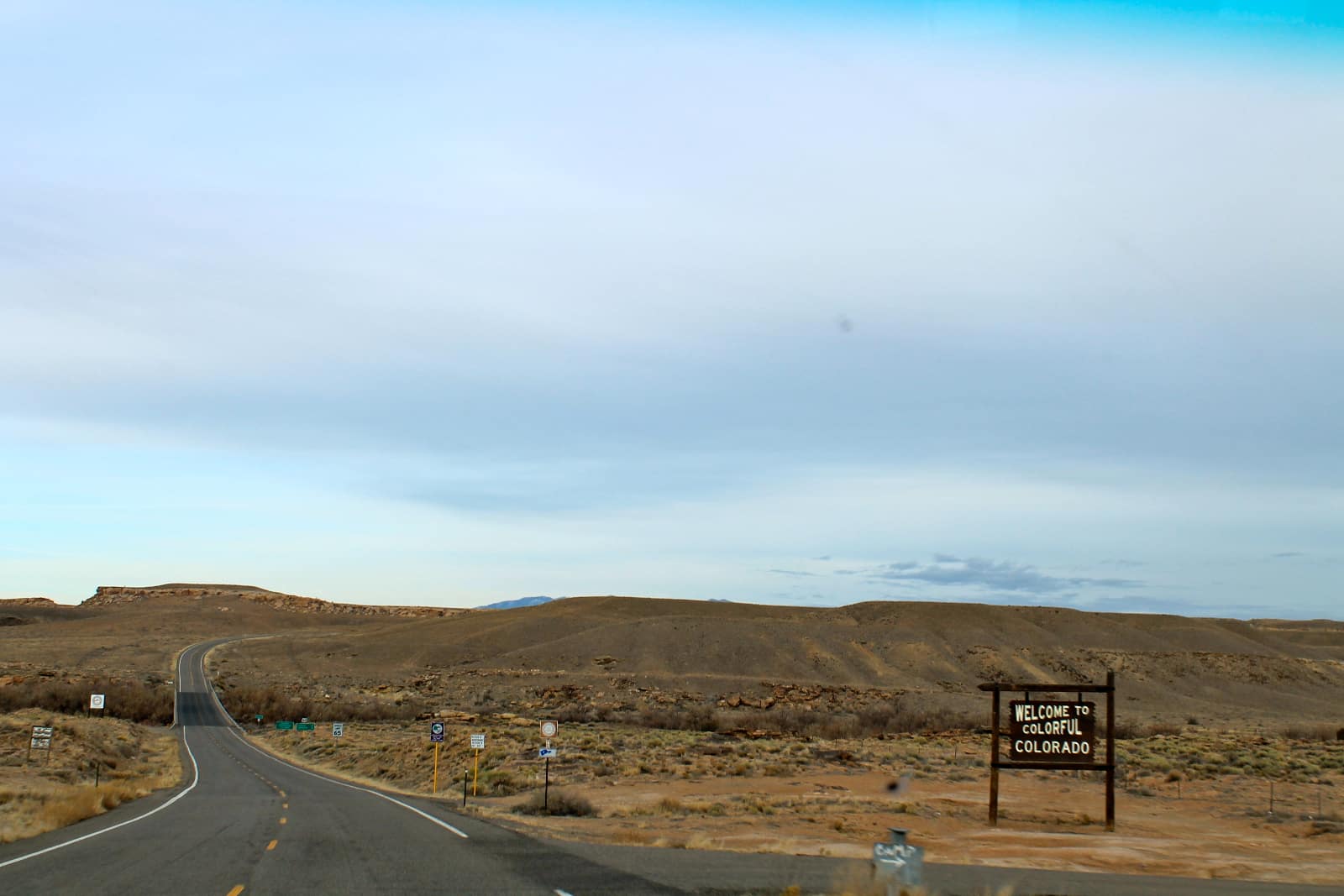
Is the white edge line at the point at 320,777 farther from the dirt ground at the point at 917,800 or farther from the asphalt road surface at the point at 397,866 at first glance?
the dirt ground at the point at 917,800

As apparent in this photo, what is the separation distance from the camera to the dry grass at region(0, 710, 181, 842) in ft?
81.1

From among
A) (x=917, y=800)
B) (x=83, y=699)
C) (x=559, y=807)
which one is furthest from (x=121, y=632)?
(x=917, y=800)

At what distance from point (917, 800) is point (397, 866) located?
19593 mm

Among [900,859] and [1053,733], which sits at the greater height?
[900,859]

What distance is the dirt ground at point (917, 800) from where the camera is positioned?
21562mm

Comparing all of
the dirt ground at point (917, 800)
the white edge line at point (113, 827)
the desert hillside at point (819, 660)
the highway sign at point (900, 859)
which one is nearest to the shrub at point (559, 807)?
the dirt ground at point (917, 800)

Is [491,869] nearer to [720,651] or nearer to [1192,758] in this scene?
[1192,758]

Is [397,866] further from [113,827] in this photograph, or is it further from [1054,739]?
[1054,739]

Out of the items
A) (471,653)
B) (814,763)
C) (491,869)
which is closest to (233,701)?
(471,653)

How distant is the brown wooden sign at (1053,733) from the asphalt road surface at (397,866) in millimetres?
7970

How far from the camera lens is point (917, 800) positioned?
103 ft

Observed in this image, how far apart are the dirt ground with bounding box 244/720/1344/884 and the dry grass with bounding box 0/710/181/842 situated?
8862 mm

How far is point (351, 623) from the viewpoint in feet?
643

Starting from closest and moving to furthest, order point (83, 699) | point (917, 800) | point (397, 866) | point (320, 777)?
point (397, 866) < point (917, 800) < point (320, 777) < point (83, 699)
